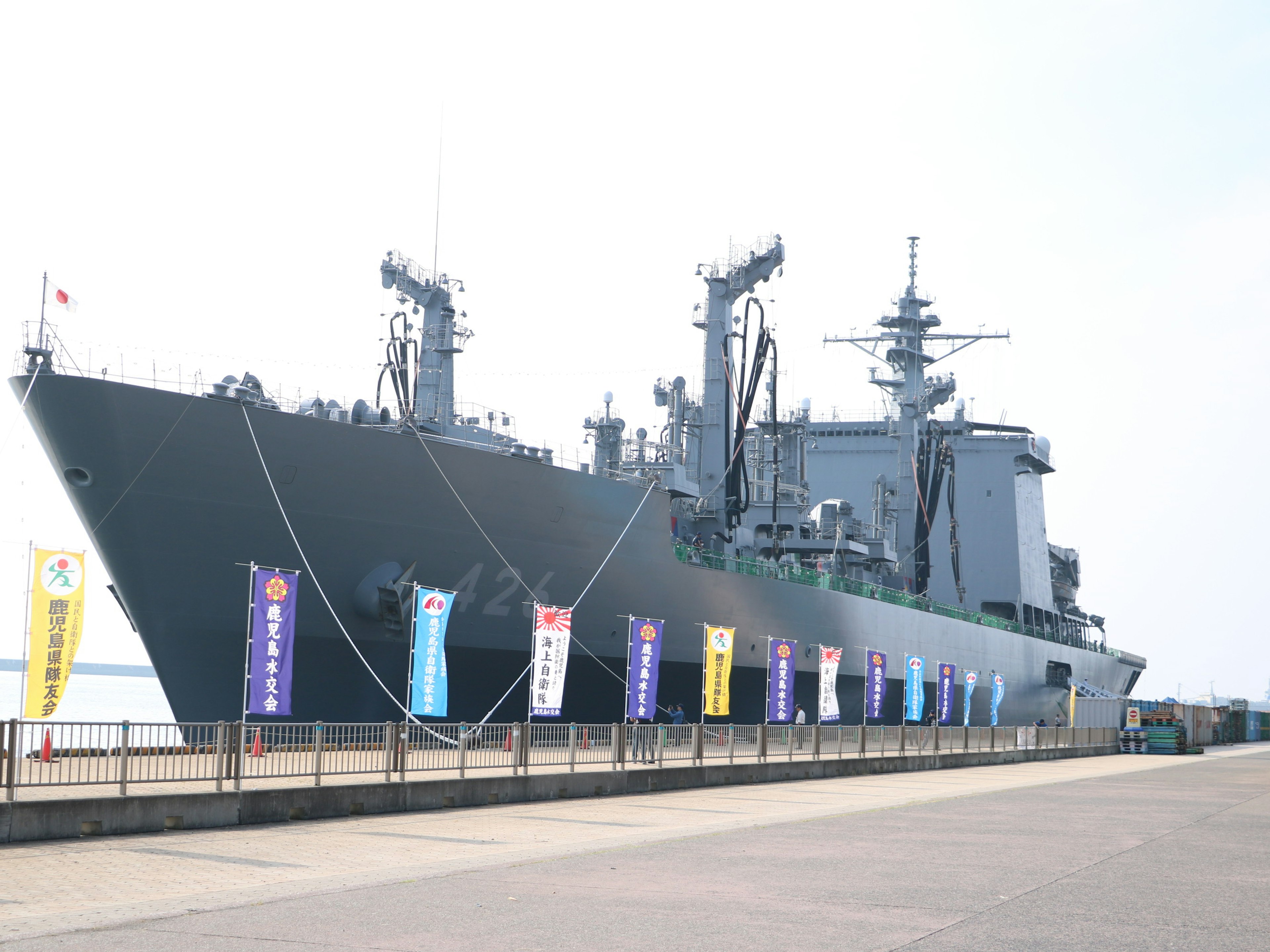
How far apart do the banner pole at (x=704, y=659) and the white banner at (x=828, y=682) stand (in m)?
2.65

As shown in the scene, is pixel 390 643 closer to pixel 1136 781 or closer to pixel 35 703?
pixel 35 703

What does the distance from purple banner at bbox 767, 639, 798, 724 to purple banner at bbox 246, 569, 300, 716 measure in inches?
489

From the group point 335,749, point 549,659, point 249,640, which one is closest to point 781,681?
point 549,659

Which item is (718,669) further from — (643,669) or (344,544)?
(344,544)

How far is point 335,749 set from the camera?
43.2 ft

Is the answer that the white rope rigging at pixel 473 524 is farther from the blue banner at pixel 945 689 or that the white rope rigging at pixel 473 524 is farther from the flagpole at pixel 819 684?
the blue banner at pixel 945 689

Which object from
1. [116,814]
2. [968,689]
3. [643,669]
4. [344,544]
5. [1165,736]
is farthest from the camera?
[1165,736]

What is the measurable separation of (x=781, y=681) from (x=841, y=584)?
878cm

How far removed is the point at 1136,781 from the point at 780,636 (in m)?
10.6

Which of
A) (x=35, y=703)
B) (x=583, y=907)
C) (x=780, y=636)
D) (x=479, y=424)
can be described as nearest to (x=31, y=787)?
(x=35, y=703)

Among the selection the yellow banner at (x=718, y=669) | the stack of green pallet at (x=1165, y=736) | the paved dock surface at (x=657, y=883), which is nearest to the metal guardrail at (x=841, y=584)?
the yellow banner at (x=718, y=669)

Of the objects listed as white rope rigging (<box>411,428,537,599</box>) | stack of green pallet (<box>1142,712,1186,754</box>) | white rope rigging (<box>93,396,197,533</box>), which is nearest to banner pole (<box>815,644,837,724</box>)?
white rope rigging (<box>411,428,537,599</box>)

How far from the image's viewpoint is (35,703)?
1409cm

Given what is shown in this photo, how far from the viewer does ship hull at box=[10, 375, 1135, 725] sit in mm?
18328
